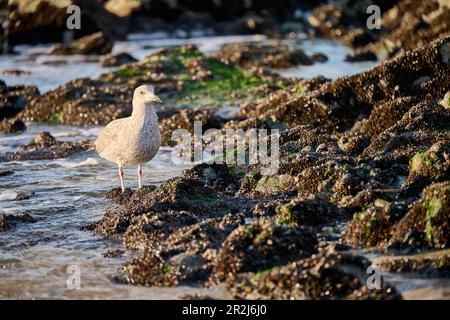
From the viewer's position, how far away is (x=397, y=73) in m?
12.2

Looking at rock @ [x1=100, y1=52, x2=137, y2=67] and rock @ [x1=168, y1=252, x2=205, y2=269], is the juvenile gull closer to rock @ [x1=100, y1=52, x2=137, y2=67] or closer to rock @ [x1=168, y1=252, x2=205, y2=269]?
rock @ [x1=168, y1=252, x2=205, y2=269]

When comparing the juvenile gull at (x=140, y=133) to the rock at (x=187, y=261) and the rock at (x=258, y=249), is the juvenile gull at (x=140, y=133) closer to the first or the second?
the rock at (x=187, y=261)

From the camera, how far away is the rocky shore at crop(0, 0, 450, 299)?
640cm

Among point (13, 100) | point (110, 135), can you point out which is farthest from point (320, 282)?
point (13, 100)

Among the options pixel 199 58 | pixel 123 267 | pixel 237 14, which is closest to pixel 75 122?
pixel 199 58

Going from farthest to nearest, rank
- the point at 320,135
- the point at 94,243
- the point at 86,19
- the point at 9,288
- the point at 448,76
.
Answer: the point at 86,19 → the point at 448,76 → the point at 320,135 → the point at 94,243 → the point at 9,288

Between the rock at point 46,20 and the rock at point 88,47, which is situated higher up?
the rock at point 46,20

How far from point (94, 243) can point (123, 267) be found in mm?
1024

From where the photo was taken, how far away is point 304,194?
8.61m

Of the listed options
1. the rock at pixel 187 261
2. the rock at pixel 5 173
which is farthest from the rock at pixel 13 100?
the rock at pixel 187 261

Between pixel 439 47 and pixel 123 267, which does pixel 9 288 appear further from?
pixel 439 47

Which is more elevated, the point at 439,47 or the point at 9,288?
the point at 439,47

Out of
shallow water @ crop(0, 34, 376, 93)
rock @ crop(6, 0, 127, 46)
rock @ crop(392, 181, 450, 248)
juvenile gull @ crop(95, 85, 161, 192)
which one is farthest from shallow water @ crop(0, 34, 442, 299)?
rock @ crop(6, 0, 127, 46)

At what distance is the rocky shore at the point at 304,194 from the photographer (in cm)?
640
